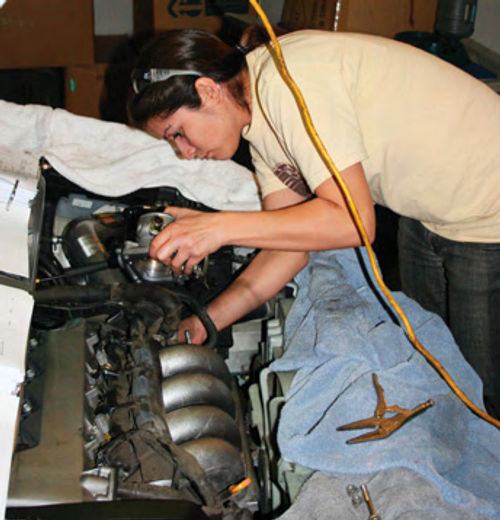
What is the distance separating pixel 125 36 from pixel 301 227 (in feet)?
10.4

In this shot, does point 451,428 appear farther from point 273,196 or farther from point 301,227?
point 273,196

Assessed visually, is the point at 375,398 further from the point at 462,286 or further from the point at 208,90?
the point at 208,90

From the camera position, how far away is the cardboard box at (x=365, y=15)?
8.55 ft

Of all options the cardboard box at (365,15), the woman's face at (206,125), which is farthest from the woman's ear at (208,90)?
the cardboard box at (365,15)

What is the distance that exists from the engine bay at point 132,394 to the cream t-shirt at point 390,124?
31 centimetres

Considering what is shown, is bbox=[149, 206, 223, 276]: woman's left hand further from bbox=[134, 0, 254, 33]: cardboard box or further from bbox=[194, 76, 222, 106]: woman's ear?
bbox=[134, 0, 254, 33]: cardboard box

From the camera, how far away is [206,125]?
115 cm

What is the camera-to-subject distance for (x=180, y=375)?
108cm

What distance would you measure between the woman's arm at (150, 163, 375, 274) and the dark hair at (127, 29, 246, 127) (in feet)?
0.69

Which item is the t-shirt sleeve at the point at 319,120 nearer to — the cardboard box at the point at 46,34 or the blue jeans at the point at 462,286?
the blue jeans at the point at 462,286

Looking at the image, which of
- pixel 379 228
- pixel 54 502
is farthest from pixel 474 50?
pixel 54 502

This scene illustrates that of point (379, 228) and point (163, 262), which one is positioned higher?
point (163, 262)

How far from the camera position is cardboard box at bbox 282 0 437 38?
2.61 metres

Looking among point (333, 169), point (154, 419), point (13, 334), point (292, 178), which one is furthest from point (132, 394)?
point (292, 178)
